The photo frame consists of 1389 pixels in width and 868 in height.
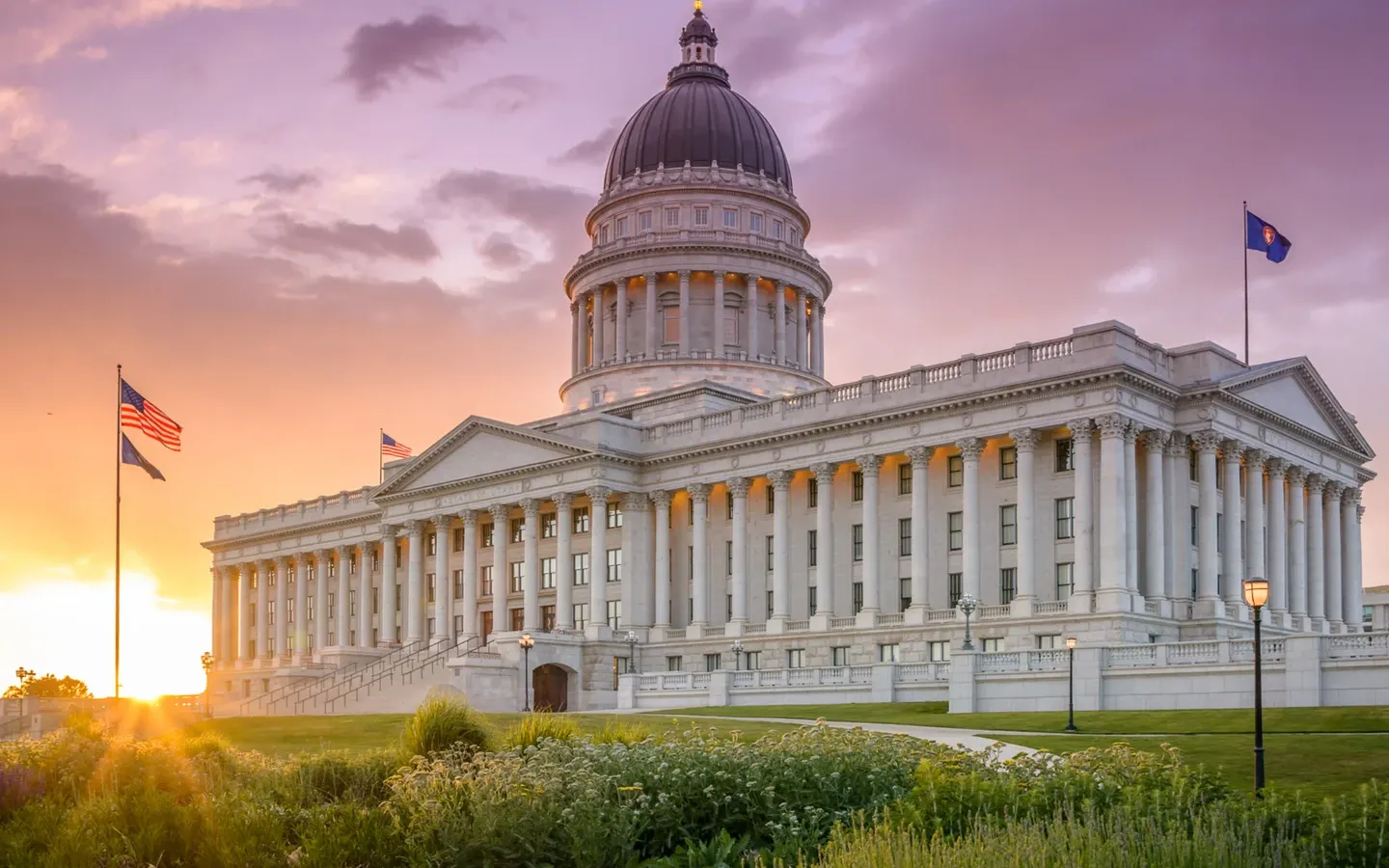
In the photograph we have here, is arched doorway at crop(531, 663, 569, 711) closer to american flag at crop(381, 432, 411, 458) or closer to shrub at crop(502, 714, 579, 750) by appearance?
american flag at crop(381, 432, 411, 458)

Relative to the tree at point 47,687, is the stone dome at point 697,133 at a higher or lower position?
higher

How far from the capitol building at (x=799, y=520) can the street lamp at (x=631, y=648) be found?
0.56 m

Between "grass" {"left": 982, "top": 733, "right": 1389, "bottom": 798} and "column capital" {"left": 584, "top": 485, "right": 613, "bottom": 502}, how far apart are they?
153ft

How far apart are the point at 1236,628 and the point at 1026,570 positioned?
978 centimetres

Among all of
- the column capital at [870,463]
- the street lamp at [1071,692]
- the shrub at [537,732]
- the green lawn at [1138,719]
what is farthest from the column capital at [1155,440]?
the shrub at [537,732]

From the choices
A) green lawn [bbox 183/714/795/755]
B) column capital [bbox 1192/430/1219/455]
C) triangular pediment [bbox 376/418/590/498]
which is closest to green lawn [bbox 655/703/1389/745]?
green lawn [bbox 183/714/795/755]

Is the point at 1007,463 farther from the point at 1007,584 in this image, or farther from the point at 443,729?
the point at 443,729

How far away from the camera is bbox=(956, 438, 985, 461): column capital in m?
71.9

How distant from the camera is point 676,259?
106812 millimetres

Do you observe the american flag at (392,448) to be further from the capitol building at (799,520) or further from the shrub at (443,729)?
the shrub at (443,729)

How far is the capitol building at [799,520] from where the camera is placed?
66.1 metres

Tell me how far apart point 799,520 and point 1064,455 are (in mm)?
16218

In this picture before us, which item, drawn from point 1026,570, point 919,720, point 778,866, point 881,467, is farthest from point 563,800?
point 881,467

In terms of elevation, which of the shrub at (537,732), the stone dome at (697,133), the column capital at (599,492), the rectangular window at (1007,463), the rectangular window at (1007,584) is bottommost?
the shrub at (537,732)
